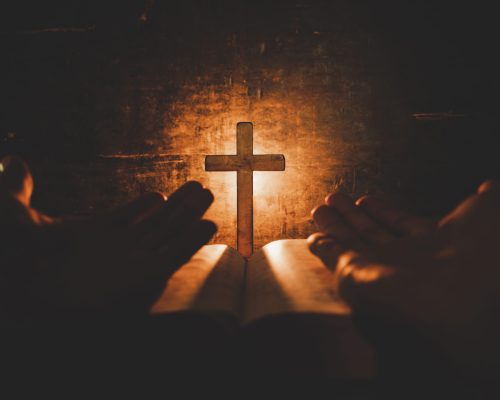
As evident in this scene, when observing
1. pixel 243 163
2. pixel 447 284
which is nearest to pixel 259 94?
pixel 243 163

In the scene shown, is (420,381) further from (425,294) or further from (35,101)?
(35,101)

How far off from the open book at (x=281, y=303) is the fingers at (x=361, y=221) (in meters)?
0.22

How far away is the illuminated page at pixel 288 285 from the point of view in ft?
3.32

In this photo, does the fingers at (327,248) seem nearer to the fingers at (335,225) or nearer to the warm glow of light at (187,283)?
the fingers at (335,225)

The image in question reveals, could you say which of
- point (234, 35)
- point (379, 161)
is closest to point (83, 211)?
point (234, 35)

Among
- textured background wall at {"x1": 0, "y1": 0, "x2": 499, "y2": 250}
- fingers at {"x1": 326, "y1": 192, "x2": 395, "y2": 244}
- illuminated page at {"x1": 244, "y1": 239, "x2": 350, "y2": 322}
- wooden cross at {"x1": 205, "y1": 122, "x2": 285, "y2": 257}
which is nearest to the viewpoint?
illuminated page at {"x1": 244, "y1": 239, "x2": 350, "y2": 322}

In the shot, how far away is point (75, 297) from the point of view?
2.92 ft

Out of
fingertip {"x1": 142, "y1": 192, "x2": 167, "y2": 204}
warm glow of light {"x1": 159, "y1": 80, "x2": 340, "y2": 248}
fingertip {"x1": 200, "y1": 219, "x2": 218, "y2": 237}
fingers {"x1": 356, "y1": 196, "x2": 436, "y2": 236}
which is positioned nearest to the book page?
fingertip {"x1": 200, "y1": 219, "x2": 218, "y2": 237}

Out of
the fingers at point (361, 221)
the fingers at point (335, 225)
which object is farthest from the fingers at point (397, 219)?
the fingers at point (335, 225)

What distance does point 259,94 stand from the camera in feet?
8.14

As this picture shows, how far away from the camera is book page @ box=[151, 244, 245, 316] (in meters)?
1.02

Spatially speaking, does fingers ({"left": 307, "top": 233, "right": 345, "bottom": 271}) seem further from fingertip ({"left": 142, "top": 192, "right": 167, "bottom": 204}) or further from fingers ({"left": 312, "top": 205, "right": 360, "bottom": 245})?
fingertip ({"left": 142, "top": 192, "right": 167, "bottom": 204})

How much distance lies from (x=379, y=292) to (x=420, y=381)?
9.4 inches

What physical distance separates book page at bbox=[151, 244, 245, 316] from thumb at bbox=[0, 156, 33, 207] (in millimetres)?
580
